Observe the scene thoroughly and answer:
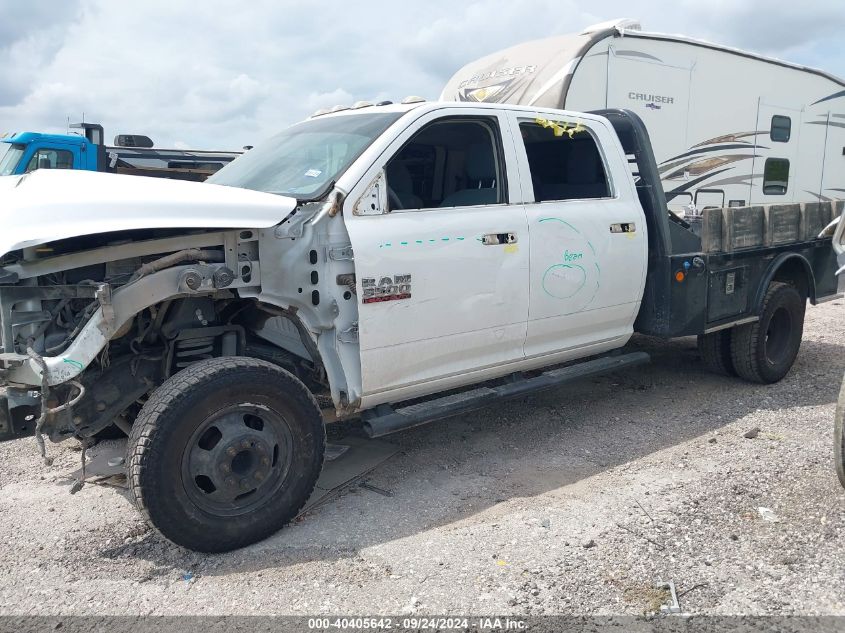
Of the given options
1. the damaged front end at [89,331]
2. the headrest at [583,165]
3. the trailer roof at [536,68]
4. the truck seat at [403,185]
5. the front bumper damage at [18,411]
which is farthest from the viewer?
the trailer roof at [536,68]

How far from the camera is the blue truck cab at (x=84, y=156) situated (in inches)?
409

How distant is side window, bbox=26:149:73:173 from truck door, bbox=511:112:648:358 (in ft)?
26.9

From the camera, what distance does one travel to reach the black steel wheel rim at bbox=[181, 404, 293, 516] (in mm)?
3312

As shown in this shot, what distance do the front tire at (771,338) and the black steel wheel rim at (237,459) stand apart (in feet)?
13.3

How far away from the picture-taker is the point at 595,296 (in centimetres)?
476

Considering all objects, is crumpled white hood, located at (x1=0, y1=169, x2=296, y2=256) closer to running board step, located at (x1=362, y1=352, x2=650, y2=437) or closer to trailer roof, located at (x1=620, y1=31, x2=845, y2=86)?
running board step, located at (x1=362, y1=352, x2=650, y2=437)

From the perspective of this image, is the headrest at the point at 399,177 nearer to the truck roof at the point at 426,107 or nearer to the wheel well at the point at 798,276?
the truck roof at the point at 426,107

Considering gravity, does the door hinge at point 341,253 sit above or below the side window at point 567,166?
below

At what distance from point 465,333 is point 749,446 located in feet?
6.80

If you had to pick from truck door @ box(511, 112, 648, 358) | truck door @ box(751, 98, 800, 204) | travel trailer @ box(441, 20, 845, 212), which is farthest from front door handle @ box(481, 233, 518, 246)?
truck door @ box(751, 98, 800, 204)

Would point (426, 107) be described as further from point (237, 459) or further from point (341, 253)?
point (237, 459)

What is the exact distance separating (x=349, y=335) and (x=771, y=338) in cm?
420

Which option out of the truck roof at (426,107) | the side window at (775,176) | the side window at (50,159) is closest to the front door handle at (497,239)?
the truck roof at (426,107)

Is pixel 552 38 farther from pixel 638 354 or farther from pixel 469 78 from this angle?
pixel 638 354
